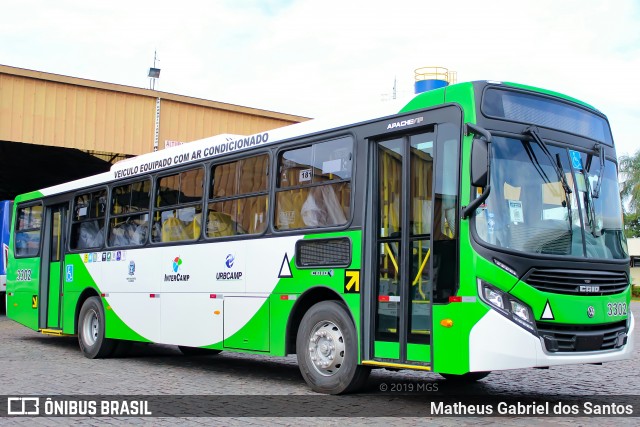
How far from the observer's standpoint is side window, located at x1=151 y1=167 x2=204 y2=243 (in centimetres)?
1123

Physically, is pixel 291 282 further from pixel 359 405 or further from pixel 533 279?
pixel 533 279

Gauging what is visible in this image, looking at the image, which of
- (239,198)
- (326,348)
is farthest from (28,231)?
(326,348)

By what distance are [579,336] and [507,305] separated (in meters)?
0.86

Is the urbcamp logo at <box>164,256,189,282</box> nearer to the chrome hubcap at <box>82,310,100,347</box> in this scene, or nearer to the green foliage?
the chrome hubcap at <box>82,310,100,347</box>

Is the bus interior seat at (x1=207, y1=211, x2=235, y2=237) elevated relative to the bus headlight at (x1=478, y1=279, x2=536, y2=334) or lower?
elevated

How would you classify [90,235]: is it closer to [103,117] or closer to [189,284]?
[189,284]

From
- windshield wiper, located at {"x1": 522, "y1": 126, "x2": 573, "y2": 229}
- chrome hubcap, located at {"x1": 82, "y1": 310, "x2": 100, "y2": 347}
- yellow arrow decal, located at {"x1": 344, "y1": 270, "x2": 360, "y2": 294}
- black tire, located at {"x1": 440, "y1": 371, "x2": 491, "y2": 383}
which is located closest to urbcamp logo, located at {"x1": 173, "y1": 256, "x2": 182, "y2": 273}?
chrome hubcap, located at {"x1": 82, "y1": 310, "x2": 100, "y2": 347}

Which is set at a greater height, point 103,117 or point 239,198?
point 103,117

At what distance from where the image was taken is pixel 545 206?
752 centimetres

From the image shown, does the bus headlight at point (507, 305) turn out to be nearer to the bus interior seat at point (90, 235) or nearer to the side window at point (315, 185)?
the side window at point (315, 185)

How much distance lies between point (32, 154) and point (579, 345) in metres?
26.0

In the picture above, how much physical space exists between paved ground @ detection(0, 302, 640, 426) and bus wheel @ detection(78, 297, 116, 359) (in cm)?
22

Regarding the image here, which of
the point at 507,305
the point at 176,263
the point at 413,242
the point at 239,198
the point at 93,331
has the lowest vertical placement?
the point at 93,331

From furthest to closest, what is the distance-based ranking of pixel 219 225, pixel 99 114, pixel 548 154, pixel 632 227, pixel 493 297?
pixel 632 227, pixel 99 114, pixel 219 225, pixel 548 154, pixel 493 297
